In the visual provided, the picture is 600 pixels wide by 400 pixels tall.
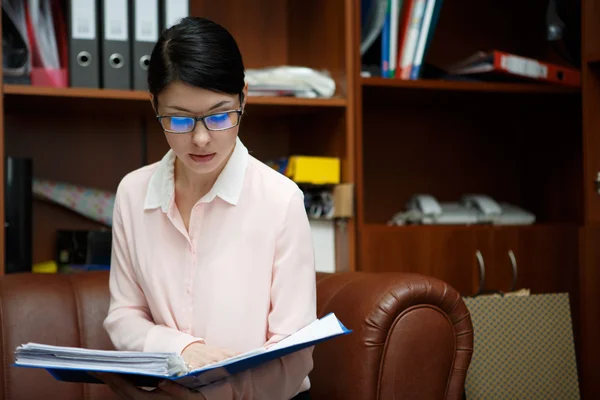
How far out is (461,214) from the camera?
219 centimetres

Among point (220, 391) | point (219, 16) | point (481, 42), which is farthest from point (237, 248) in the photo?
point (481, 42)

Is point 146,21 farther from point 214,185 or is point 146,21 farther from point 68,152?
point 214,185

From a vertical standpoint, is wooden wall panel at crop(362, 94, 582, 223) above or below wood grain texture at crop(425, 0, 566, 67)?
below

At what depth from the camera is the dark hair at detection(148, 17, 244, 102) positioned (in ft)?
3.81

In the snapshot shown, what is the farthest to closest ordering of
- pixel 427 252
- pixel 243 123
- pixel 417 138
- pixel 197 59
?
1. pixel 417 138
2. pixel 243 123
3. pixel 427 252
4. pixel 197 59

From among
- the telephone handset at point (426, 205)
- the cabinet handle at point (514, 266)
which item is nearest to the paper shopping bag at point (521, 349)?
the cabinet handle at point (514, 266)

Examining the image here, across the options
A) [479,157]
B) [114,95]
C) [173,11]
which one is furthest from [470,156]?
[114,95]

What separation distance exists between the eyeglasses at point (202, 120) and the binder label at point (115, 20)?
A: 2.63 feet

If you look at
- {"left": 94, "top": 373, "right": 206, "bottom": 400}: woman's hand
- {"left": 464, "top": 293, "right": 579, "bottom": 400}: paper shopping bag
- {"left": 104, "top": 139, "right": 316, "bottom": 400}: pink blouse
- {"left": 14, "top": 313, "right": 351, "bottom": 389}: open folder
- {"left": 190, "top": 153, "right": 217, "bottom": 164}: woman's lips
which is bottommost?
{"left": 464, "top": 293, "right": 579, "bottom": 400}: paper shopping bag

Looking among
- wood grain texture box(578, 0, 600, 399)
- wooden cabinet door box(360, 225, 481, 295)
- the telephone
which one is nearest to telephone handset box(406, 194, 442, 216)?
the telephone

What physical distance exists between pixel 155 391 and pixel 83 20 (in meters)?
1.13

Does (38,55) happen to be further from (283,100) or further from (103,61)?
(283,100)

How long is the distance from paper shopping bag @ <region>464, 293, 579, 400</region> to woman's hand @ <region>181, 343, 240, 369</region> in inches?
31.7

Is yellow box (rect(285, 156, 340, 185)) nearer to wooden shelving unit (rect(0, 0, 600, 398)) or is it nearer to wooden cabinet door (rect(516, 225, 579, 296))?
wooden shelving unit (rect(0, 0, 600, 398))
